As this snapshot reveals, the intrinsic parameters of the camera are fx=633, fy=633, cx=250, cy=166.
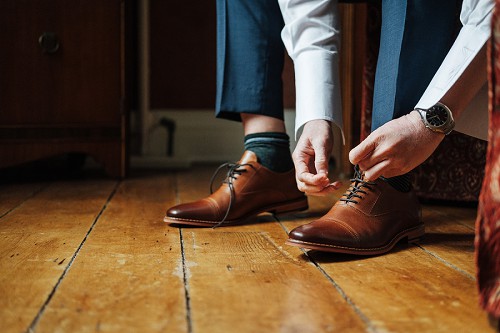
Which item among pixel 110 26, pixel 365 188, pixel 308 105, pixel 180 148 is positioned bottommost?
pixel 180 148

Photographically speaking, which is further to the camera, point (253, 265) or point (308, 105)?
point (308, 105)

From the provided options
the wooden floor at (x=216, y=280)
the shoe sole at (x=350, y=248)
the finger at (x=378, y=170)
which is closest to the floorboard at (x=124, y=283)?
the wooden floor at (x=216, y=280)

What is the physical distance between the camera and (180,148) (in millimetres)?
2436

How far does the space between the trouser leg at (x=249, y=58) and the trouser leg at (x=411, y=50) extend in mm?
298

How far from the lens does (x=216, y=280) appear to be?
0.74 m

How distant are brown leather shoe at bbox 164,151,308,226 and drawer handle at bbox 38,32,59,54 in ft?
2.70

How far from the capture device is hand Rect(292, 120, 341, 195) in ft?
2.74

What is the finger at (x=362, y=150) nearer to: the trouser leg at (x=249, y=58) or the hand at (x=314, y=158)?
the hand at (x=314, y=158)

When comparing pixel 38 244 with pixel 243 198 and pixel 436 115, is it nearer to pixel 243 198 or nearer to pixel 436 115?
pixel 243 198

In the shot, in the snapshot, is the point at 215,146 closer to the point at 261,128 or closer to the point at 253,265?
the point at 261,128

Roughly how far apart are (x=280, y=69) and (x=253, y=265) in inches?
19.0

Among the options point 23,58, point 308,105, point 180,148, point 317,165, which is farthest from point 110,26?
point 317,165

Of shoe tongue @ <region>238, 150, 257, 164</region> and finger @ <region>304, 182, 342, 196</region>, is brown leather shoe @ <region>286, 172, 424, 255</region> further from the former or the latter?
shoe tongue @ <region>238, 150, 257, 164</region>

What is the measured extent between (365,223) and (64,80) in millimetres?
1131
